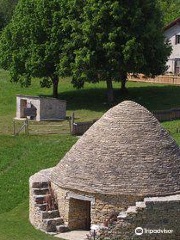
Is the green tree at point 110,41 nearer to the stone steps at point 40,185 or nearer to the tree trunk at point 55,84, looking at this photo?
the tree trunk at point 55,84

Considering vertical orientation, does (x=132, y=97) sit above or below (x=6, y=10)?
below

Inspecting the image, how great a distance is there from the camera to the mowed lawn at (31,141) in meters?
25.5

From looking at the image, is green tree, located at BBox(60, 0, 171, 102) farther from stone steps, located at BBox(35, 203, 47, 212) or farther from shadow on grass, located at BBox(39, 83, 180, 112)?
stone steps, located at BBox(35, 203, 47, 212)

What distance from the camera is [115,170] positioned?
2214 cm

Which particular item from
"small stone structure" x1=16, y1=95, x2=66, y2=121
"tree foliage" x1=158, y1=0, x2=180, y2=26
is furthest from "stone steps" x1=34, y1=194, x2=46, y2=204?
"tree foliage" x1=158, y1=0, x2=180, y2=26

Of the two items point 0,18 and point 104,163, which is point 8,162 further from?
point 0,18

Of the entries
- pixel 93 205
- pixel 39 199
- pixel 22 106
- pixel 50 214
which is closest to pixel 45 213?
pixel 50 214

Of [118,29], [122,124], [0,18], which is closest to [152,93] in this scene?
[118,29]

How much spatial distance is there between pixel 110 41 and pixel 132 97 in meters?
8.04

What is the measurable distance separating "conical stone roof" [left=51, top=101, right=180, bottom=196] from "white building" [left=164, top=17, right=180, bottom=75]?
140 feet

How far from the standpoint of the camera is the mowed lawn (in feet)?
83.8

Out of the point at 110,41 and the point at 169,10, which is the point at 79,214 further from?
the point at 169,10

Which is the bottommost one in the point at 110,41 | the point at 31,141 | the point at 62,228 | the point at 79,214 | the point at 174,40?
the point at 62,228

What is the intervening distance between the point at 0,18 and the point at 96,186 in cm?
6980
